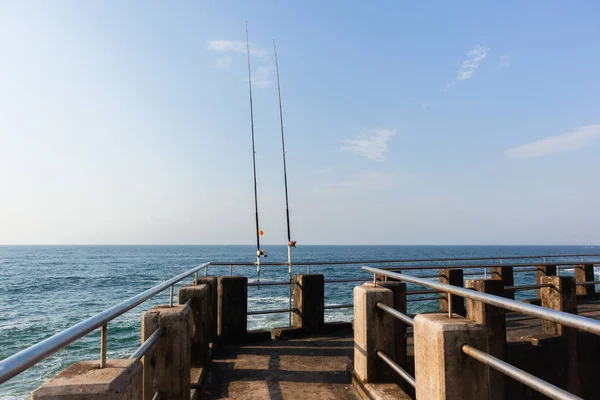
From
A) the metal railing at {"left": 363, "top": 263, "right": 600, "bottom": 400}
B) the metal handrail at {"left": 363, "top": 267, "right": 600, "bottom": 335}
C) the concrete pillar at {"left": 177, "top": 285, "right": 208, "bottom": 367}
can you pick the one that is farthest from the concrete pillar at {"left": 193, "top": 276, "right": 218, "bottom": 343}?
the metal handrail at {"left": 363, "top": 267, "right": 600, "bottom": 335}

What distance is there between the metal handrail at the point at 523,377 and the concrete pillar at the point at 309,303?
17.0ft

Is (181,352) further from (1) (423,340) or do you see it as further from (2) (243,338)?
(2) (243,338)

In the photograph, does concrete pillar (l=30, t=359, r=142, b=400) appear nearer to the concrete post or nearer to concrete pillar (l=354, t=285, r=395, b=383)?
concrete pillar (l=354, t=285, r=395, b=383)

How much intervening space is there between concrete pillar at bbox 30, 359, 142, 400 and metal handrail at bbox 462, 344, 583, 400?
203cm

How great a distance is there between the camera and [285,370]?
5.64 metres

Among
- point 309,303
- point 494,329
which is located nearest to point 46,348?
point 494,329

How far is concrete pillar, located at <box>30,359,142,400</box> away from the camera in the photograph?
1.91 meters

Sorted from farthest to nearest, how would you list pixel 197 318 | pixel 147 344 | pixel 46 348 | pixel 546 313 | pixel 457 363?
pixel 197 318
pixel 147 344
pixel 457 363
pixel 546 313
pixel 46 348

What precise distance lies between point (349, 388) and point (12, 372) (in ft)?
14.3

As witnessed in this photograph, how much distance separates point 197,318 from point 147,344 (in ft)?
7.42

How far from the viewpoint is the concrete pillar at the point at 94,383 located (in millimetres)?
1913

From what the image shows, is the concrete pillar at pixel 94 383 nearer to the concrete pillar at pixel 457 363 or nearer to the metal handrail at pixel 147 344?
the metal handrail at pixel 147 344

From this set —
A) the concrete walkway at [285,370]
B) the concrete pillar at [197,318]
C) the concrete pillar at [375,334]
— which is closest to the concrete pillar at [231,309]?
the concrete walkway at [285,370]

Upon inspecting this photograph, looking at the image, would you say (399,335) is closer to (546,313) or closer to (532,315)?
(532,315)
